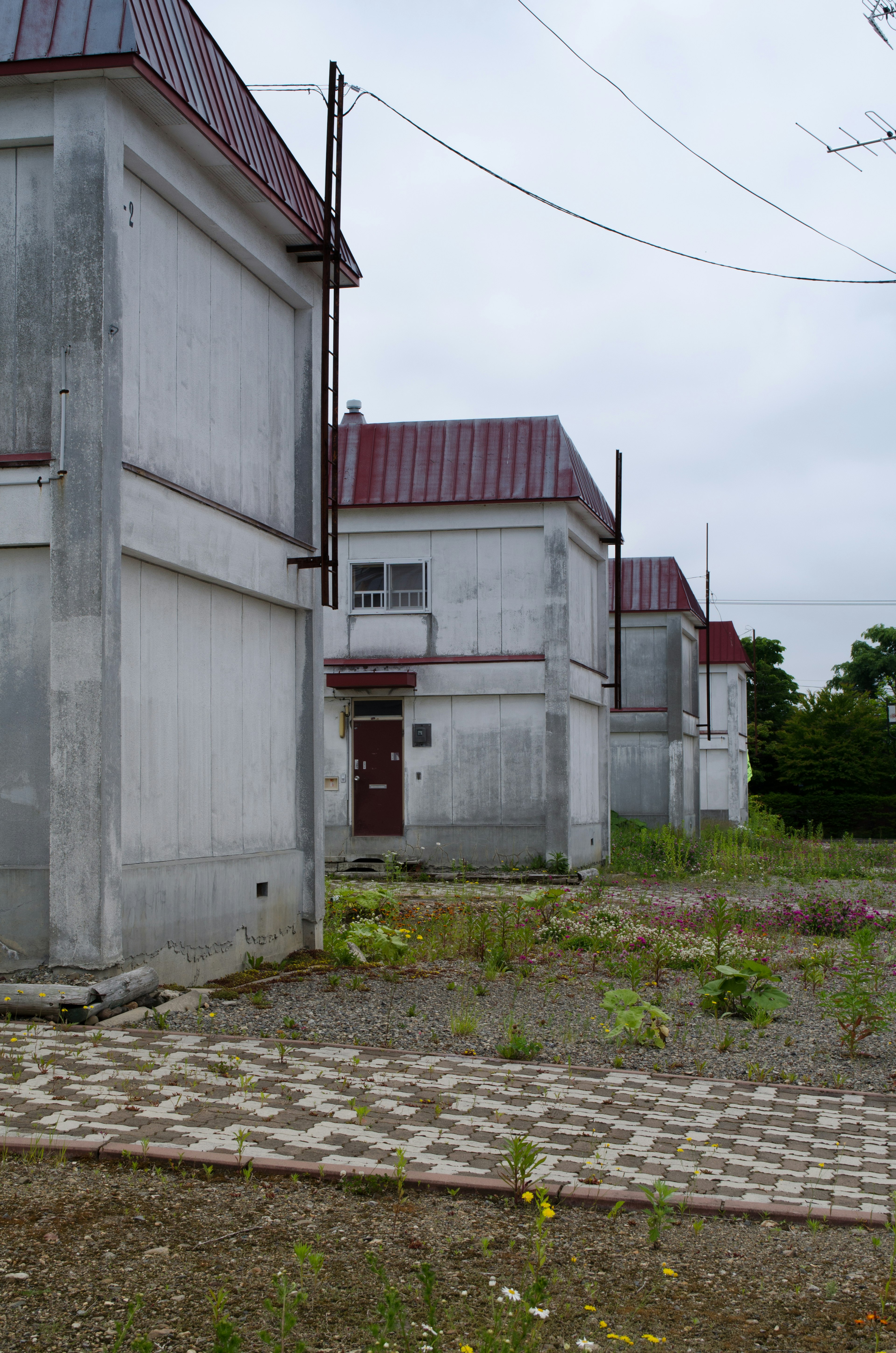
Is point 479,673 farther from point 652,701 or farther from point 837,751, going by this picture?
point 837,751

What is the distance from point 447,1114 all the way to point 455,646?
14.9m

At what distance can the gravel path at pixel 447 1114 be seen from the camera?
507 centimetres

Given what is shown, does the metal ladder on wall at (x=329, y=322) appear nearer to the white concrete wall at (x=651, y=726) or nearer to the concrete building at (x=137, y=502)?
the concrete building at (x=137, y=502)

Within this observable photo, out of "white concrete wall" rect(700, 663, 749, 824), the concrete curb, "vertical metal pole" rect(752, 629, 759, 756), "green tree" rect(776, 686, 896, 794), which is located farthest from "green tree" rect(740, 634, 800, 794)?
the concrete curb

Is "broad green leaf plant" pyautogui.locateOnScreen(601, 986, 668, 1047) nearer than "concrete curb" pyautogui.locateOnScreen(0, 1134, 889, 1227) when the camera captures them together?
No

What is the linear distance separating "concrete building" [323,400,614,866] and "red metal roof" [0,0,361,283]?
9394 mm

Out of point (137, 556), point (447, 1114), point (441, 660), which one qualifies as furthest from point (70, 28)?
point (441, 660)

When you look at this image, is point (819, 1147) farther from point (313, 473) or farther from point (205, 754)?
point (313, 473)

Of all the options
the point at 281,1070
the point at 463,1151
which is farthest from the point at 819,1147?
the point at 281,1070

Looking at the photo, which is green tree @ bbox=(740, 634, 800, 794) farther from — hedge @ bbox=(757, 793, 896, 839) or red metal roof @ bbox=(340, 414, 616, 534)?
red metal roof @ bbox=(340, 414, 616, 534)

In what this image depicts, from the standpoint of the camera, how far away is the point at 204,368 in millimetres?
10266

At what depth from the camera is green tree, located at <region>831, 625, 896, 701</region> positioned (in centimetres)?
6500

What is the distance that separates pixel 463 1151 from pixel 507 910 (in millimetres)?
7828

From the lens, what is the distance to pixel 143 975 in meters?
8.17
